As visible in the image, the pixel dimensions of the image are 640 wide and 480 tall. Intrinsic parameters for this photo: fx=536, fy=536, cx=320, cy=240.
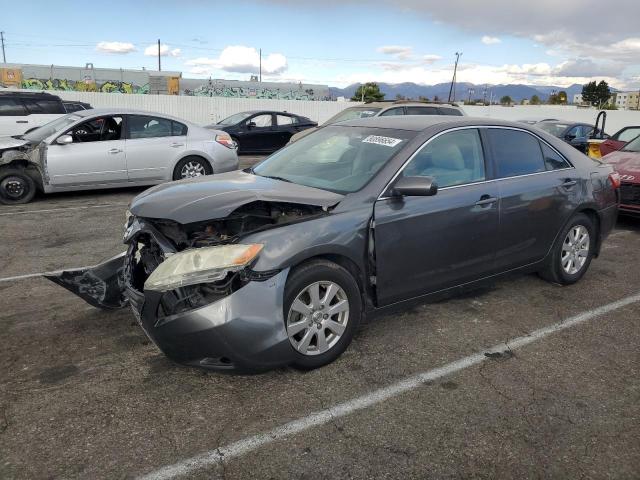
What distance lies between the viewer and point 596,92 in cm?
7425

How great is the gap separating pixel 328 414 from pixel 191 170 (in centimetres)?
775

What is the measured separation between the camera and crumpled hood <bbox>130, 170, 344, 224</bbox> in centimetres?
330

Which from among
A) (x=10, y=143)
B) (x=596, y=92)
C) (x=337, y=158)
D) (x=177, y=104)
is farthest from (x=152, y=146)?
(x=596, y=92)

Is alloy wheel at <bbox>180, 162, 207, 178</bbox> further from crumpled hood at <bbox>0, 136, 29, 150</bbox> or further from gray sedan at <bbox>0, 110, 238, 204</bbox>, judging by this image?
crumpled hood at <bbox>0, 136, 29, 150</bbox>

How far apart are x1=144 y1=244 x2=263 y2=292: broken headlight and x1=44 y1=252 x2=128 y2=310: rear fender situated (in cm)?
86

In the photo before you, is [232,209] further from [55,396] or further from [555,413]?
[555,413]

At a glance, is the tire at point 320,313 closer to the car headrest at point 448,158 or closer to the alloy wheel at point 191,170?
the car headrest at point 448,158

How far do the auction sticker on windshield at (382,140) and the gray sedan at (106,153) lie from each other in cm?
619

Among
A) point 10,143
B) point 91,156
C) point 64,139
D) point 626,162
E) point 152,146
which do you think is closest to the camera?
point 626,162

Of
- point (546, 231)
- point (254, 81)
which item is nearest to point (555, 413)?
point (546, 231)

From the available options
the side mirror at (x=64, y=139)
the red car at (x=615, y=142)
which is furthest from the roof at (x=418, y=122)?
the red car at (x=615, y=142)

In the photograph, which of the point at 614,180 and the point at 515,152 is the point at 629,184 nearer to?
the point at 614,180

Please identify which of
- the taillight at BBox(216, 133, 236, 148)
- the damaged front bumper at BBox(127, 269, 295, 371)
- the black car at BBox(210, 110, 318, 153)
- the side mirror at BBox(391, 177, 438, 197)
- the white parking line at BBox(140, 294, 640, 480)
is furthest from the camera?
the black car at BBox(210, 110, 318, 153)

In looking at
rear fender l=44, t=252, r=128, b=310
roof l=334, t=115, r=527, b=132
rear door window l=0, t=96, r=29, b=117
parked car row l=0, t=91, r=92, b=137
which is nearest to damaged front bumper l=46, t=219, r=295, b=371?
rear fender l=44, t=252, r=128, b=310
